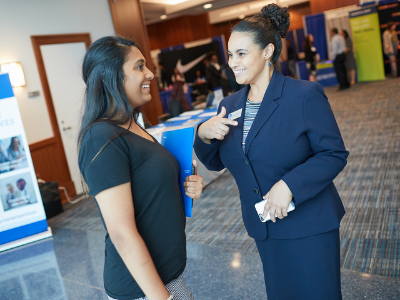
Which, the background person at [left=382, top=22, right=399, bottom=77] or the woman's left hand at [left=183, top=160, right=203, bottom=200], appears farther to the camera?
the background person at [left=382, top=22, right=399, bottom=77]

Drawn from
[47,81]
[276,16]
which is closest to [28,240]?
[47,81]

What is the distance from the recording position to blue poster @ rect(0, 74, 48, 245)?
4.00 metres

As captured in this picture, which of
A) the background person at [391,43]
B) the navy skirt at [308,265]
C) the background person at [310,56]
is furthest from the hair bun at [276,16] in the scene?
the background person at [391,43]

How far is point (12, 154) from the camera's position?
4.07 metres

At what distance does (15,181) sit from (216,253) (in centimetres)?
243

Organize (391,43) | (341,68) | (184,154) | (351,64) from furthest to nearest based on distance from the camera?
(351,64)
(391,43)
(341,68)
(184,154)

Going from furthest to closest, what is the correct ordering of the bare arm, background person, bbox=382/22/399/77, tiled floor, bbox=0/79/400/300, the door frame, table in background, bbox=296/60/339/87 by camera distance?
1. table in background, bbox=296/60/339/87
2. background person, bbox=382/22/399/77
3. the door frame
4. tiled floor, bbox=0/79/400/300
5. the bare arm

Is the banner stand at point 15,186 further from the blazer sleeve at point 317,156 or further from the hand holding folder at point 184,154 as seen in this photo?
the blazer sleeve at point 317,156

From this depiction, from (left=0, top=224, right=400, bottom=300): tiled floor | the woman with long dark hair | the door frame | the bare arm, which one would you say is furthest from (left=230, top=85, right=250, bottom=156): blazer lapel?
the door frame

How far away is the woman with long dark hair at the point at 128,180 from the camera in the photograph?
1.05 m

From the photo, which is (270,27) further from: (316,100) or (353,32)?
(353,32)

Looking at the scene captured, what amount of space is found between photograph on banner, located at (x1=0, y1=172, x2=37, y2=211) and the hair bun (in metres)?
3.52

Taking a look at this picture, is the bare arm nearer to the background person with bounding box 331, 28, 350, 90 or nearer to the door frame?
the door frame

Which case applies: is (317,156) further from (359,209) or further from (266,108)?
(359,209)
